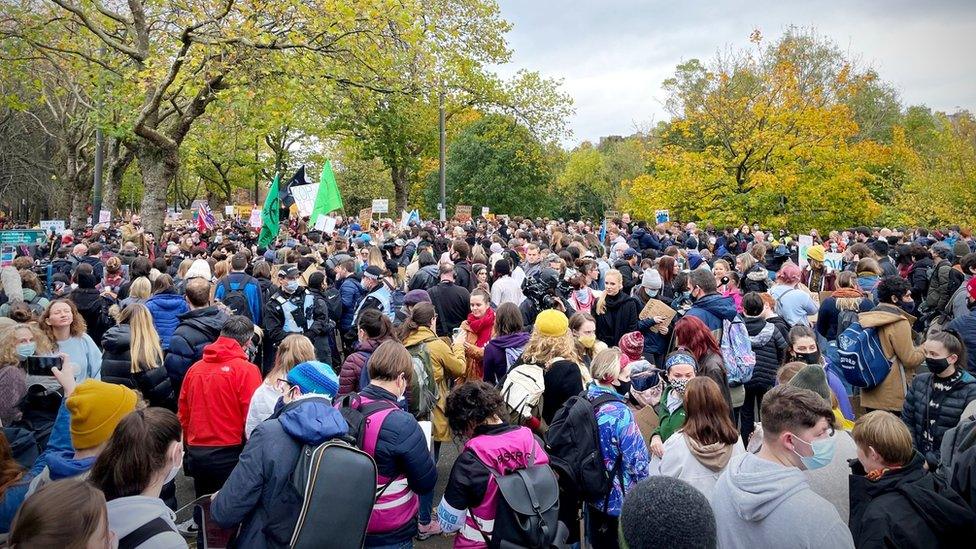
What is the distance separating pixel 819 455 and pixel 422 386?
3015mm

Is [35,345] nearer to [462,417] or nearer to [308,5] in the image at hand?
[462,417]

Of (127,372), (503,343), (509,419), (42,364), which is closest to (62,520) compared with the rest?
(509,419)

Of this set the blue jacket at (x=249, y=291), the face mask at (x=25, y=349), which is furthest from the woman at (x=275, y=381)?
the blue jacket at (x=249, y=291)

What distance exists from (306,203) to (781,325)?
9491 mm

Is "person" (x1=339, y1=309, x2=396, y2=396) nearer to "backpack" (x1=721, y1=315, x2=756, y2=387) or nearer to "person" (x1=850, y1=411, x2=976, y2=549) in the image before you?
"backpack" (x1=721, y1=315, x2=756, y2=387)

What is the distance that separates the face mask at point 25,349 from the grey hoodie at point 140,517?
2.61 metres

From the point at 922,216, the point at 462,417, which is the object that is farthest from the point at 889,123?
the point at 462,417

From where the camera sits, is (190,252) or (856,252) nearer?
(856,252)

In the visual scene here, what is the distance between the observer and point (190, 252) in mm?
12812

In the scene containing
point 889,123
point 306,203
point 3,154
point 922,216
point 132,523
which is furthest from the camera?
point 889,123

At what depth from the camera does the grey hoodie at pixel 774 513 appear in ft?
8.64

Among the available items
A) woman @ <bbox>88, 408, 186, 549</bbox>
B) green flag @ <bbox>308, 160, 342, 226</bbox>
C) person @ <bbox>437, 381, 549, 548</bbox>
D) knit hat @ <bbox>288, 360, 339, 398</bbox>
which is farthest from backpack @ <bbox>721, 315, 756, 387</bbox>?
green flag @ <bbox>308, 160, 342, 226</bbox>

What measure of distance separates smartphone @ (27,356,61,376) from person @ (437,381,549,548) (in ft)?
10.3

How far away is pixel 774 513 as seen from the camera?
271 centimetres
